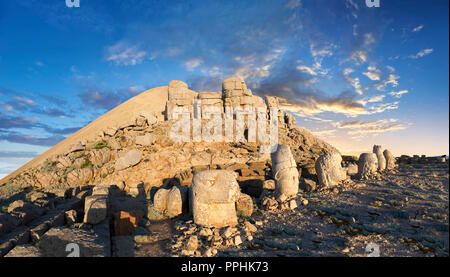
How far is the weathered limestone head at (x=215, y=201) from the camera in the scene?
6.50 metres

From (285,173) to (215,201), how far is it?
332 centimetres

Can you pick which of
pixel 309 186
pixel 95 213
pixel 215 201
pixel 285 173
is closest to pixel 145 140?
pixel 95 213

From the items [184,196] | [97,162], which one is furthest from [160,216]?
[97,162]

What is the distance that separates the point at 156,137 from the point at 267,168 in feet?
27.5

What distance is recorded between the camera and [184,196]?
8133mm

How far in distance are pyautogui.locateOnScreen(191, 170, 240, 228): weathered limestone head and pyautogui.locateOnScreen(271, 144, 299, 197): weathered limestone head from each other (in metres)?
2.54

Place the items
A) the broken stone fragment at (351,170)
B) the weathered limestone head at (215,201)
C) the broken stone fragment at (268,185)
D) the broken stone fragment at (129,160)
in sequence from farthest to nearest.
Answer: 1. the broken stone fragment at (129,160)
2. the broken stone fragment at (351,170)
3. the broken stone fragment at (268,185)
4. the weathered limestone head at (215,201)

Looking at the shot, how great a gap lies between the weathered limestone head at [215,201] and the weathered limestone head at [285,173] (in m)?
2.54

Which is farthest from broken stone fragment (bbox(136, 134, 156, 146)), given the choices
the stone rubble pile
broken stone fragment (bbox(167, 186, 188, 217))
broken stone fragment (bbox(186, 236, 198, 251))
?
broken stone fragment (bbox(186, 236, 198, 251))

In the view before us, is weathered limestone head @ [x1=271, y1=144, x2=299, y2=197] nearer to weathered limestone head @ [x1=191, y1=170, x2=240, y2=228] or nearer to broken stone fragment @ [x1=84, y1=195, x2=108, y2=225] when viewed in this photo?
weathered limestone head @ [x1=191, y1=170, x2=240, y2=228]

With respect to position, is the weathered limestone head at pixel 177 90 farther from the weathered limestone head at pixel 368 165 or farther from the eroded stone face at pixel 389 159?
the eroded stone face at pixel 389 159

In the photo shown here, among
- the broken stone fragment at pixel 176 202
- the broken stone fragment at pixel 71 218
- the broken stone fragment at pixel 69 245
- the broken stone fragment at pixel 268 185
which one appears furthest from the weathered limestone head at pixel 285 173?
the broken stone fragment at pixel 71 218

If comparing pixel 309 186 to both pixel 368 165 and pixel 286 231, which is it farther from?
pixel 286 231
